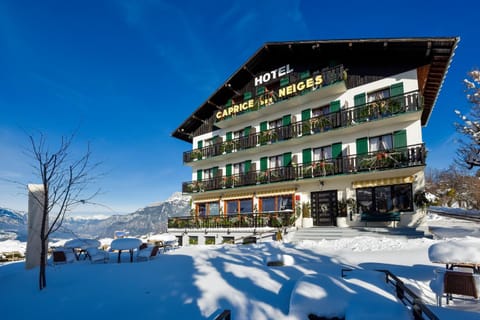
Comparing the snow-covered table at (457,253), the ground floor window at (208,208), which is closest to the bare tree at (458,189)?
the ground floor window at (208,208)

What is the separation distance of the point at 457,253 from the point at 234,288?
5.23m

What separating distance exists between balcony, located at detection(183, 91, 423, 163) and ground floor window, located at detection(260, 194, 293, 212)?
4324 mm

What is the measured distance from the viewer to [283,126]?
21.7 m

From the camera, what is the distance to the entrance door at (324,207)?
63.1 feet

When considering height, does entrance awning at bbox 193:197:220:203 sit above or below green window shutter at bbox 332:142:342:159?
below

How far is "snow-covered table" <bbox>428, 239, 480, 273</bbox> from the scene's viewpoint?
6.22 metres

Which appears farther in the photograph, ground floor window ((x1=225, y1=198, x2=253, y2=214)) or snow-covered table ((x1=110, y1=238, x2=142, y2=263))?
ground floor window ((x1=225, y1=198, x2=253, y2=214))

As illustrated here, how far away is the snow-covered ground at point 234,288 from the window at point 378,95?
9.88 metres

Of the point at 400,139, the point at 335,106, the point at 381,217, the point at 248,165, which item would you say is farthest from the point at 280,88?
the point at 381,217

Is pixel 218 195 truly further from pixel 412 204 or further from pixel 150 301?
pixel 150 301

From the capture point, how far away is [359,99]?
18938 millimetres

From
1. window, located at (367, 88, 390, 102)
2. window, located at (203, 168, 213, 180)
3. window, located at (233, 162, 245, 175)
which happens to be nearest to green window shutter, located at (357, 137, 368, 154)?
window, located at (367, 88, 390, 102)

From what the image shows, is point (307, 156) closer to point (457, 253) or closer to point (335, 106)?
point (335, 106)

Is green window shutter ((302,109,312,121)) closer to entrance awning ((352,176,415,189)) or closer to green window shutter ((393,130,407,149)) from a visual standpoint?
entrance awning ((352,176,415,189))
